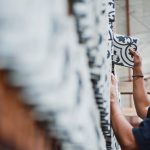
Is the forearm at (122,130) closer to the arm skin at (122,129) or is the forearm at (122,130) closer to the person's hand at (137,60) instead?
the arm skin at (122,129)

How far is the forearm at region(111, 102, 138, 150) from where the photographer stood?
3.41ft

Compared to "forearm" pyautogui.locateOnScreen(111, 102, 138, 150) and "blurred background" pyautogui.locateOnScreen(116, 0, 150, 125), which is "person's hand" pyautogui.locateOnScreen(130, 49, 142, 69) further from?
"blurred background" pyautogui.locateOnScreen(116, 0, 150, 125)

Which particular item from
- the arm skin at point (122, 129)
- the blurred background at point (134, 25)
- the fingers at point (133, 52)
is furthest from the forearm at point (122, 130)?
the blurred background at point (134, 25)

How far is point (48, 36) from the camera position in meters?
0.18

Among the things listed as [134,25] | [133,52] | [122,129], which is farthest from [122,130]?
[134,25]

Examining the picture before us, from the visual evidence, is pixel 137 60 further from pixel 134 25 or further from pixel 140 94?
pixel 134 25

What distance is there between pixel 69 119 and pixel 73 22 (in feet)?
0.19

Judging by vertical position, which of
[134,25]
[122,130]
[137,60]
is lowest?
[122,130]

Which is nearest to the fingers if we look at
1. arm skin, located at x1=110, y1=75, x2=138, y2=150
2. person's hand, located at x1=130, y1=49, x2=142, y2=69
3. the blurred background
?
person's hand, located at x1=130, y1=49, x2=142, y2=69

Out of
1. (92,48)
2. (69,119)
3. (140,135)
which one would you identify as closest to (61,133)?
(69,119)

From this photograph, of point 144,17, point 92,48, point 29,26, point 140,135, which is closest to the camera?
point 29,26

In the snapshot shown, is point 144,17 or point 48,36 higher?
point 144,17

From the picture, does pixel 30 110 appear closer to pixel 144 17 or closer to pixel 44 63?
pixel 44 63

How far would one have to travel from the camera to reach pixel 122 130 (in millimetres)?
1054
